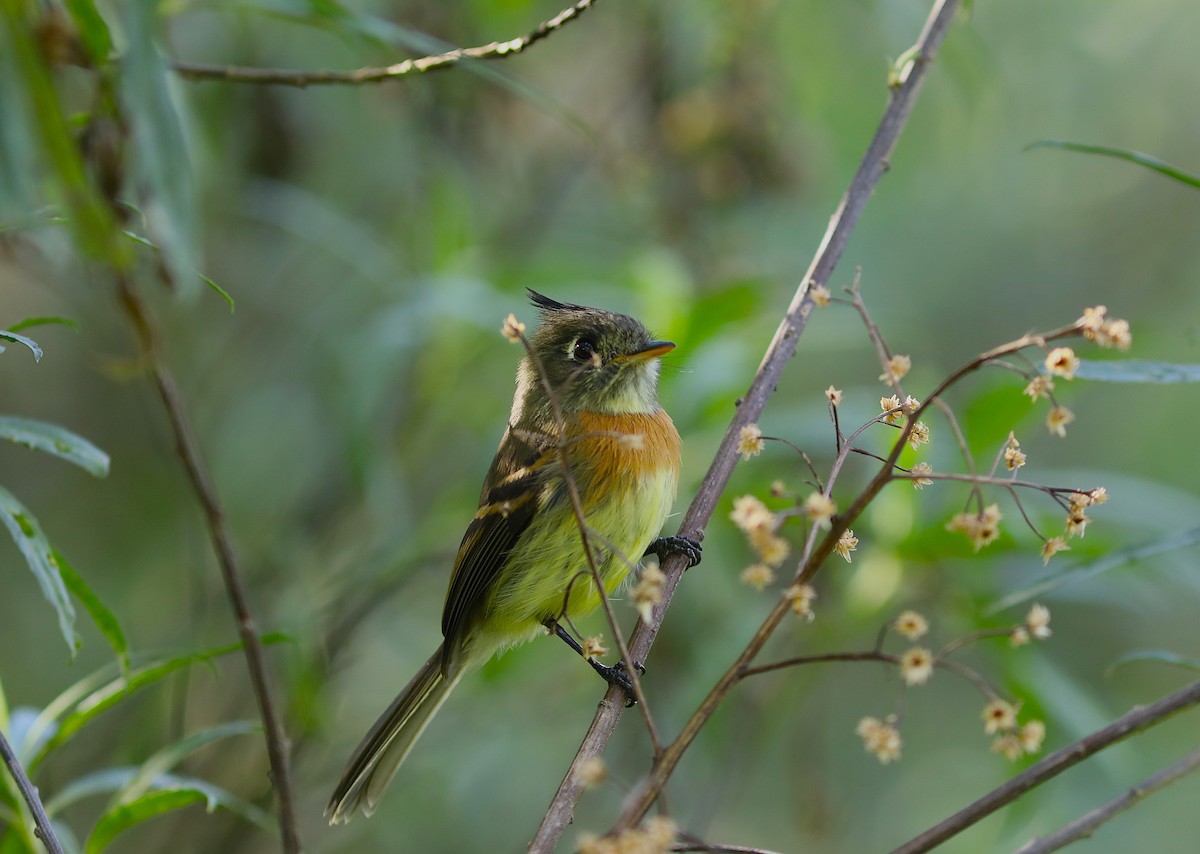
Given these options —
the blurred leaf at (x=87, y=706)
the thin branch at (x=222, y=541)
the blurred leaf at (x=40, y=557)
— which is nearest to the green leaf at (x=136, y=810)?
the blurred leaf at (x=87, y=706)

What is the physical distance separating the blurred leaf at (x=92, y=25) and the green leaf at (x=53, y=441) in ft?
2.18

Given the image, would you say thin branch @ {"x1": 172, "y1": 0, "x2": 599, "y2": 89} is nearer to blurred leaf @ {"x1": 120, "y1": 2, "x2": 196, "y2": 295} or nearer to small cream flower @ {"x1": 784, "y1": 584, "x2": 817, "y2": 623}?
blurred leaf @ {"x1": 120, "y1": 2, "x2": 196, "y2": 295}

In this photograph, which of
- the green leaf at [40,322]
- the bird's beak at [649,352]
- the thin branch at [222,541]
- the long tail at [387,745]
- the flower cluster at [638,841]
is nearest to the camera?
the thin branch at [222,541]

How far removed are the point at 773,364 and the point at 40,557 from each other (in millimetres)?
1412

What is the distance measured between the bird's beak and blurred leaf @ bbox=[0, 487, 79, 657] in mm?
1937

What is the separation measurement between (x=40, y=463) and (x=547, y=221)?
275cm

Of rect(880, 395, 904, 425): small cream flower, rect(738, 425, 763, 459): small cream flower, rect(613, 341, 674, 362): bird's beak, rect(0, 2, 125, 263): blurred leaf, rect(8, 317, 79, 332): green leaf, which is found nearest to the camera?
rect(0, 2, 125, 263): blurred leaf

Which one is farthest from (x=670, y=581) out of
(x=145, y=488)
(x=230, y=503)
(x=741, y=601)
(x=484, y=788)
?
(x=145, y=488)

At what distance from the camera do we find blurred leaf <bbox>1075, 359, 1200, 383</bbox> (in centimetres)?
221

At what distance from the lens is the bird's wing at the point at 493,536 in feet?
11.9

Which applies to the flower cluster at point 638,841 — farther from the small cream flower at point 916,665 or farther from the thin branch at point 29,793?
the thin branch at point 29,793

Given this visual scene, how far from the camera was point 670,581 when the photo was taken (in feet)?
8.06

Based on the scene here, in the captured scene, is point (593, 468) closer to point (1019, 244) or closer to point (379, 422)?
point (379, 422)

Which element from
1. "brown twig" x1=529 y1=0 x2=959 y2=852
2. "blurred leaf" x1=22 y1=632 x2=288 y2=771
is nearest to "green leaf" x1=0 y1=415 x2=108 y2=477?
"blurred leaf" x1=22 y1=632 x2=288 y2=771
